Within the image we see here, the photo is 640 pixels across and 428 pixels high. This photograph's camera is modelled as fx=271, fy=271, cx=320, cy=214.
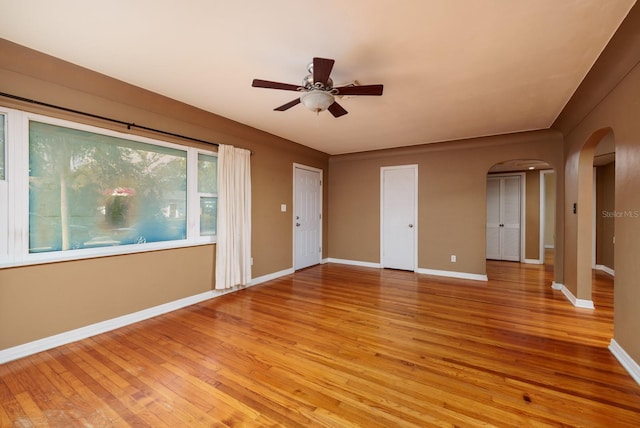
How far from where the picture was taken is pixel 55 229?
2.56m

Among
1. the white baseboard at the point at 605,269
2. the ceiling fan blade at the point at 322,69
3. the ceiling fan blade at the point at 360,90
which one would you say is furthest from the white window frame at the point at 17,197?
the white baseboard at the point at 605,269

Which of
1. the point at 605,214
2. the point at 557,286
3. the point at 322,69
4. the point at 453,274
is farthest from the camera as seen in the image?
the point at 605,214

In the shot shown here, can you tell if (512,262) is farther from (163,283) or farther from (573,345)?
(163,283)

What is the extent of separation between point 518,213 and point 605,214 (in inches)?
59.1

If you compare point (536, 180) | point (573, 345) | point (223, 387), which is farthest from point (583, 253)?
point (223, 387)

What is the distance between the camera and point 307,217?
592 centimetres

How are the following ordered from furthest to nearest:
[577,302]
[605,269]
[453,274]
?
1. [605,269]
2. [453,274]
3. [577,302]

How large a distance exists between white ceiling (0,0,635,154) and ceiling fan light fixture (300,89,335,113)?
0.29 meters

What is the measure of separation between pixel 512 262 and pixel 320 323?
580 cm

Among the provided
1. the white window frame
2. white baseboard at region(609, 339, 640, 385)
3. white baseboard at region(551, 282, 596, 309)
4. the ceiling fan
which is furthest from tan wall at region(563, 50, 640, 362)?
the white window frame

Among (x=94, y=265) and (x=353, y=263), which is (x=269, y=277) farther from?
(x=94, y=265)

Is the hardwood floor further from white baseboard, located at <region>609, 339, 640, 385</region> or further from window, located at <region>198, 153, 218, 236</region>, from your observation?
window, located at <region>198, 153, 218, 236</region>

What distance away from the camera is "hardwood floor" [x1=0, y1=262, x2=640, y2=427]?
168 centimetres

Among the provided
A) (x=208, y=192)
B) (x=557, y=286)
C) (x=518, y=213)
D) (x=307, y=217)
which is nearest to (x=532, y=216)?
(x=518, y=213)
